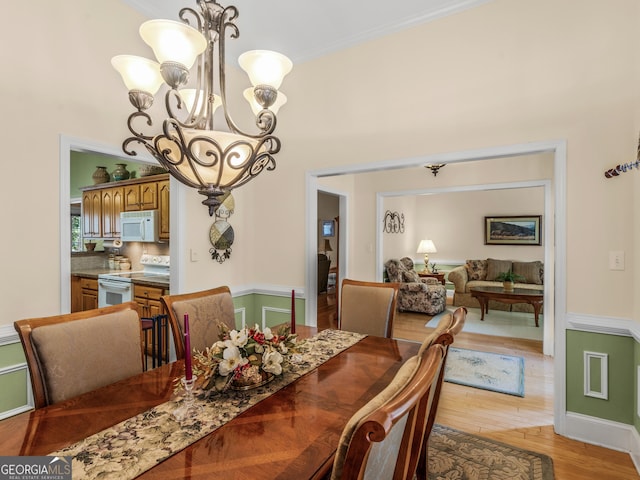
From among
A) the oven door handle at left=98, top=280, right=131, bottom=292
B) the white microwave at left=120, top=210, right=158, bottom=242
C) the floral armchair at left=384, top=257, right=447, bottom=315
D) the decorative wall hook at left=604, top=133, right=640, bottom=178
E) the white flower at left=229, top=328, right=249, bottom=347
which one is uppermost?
the decorative wall hook at left=604, top=133, right=640, bottom=178

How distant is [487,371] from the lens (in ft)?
11.3

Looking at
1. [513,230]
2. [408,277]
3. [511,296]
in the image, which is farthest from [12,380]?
[513,230]

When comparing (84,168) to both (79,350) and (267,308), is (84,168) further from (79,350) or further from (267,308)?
(79,350)

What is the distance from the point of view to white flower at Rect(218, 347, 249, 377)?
1.27 meters

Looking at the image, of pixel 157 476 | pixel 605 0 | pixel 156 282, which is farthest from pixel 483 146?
pixel 156 282

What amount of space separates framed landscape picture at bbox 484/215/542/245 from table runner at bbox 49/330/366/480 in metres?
7.60

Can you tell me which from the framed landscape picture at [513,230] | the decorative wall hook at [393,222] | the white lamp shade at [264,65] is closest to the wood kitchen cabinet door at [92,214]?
the white lamp shade at [264,65]

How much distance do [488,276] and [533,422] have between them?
16.7 feet

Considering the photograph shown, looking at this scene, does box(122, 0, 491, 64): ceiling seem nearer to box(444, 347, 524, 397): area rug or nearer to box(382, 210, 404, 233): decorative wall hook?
box(444, 347, 524, 397): area rug

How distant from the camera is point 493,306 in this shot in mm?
6480

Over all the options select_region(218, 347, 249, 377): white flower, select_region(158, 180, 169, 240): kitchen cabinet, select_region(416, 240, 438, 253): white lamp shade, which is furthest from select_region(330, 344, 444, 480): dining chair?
select_region(416, 240, 438, 253): white lamp shade

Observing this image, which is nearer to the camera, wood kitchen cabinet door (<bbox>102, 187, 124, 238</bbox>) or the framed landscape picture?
wood kitchen cabinet door (<bbox>102, 187, 124, 238</bbox>)

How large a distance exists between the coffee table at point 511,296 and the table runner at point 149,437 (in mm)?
5060

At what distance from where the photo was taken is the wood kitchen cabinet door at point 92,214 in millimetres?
4934
